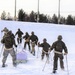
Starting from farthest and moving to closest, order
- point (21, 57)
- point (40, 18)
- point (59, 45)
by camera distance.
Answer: point (40, 18)
point (21, 57)
point (59, 45)

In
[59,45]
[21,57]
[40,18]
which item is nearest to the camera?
[59,45]

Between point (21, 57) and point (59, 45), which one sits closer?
point (59, 45)

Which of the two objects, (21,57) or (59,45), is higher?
(59,45)

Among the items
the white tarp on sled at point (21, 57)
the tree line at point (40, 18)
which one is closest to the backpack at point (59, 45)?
the white tarp on sled at point (21, 57)

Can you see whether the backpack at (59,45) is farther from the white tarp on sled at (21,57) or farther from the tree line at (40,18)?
the tree line at (40,18)

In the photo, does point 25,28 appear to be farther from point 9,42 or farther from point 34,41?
point 9,42

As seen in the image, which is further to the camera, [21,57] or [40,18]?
[40,18]

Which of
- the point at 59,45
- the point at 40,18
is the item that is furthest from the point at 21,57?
the point at 40,18

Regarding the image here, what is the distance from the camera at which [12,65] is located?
56.4ft

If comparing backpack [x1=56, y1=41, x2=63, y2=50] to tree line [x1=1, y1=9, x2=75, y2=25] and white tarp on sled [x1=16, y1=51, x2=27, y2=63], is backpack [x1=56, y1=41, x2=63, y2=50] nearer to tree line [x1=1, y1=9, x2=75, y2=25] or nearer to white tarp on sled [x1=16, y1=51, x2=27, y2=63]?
white tarp on sled [x1=16, y1=51, x2=27, y2=63]

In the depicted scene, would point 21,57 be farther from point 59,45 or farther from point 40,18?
point 40,18

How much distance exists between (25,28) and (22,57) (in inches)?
1172

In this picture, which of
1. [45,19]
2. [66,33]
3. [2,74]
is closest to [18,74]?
[2,74]

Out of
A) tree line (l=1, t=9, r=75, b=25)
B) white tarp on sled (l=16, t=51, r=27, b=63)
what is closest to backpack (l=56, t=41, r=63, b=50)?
white tarp on sled (l=16, t=51, r=27, b=63)
